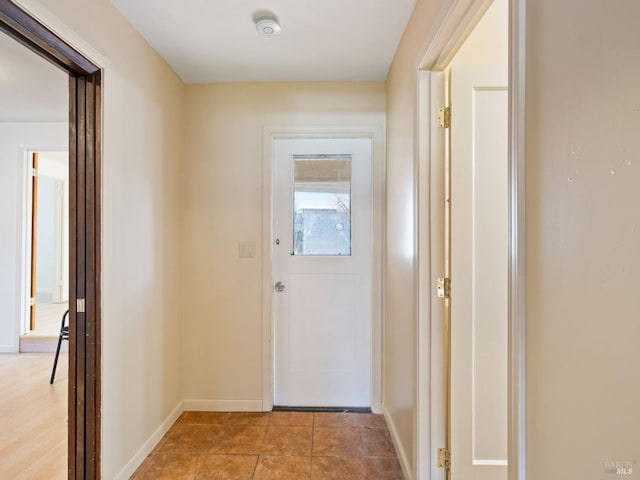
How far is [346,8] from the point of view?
5.61 feet

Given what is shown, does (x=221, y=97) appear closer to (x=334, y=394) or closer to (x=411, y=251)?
(x=411, y=251)

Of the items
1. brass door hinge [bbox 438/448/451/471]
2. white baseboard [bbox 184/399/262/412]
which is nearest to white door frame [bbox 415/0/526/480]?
brass door hinge [bbox 438/448/451/471]

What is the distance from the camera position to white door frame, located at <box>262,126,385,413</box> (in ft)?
8.05

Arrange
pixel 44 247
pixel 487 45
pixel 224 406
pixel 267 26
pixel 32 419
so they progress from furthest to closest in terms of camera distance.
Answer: pixel 44 247 → pixel 224 406 → pixel 32 419 → pixel 267 26 → pixel 487 45

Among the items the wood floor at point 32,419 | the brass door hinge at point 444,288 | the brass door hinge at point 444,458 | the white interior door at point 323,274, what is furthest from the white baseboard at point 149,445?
the brass door hinge at point 444,288

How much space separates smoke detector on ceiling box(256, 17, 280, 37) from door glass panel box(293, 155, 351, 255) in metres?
0.88

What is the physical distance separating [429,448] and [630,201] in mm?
1448

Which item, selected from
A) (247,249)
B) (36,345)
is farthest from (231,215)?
(36,345)

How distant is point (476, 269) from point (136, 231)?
1811mm

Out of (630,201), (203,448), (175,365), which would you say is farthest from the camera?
(175,365)

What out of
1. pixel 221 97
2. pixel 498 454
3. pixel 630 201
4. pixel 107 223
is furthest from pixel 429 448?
pixel 221 97

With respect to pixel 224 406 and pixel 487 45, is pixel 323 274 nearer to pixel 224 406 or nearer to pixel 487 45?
pixel 224 406

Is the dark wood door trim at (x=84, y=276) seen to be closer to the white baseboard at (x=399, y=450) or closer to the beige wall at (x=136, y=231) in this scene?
the beige wall at (x=136, y=231)

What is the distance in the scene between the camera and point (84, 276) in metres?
1.60
